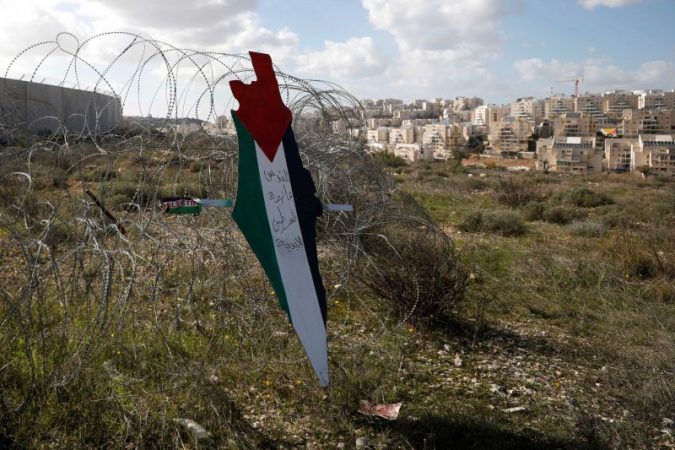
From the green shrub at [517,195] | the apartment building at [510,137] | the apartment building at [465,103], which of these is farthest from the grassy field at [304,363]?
the apartment building at [465,103]

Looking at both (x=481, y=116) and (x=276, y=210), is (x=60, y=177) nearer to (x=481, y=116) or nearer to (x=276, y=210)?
(x=276, y=210)

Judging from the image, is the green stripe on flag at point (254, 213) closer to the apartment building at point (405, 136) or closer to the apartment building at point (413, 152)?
the apartment building at point (413, 152)

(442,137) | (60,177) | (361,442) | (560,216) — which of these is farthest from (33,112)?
(442,137)

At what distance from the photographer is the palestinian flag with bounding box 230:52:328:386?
2609 millimetres

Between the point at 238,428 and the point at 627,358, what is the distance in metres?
2.79

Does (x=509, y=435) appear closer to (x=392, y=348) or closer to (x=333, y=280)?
(x=392, y=348)

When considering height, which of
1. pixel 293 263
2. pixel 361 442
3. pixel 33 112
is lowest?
pixel 361 442

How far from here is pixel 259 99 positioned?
2.69 meters

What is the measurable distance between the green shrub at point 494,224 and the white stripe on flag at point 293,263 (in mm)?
6749

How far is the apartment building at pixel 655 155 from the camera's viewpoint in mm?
38938

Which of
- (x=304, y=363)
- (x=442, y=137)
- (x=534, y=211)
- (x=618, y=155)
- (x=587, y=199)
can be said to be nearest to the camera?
(x=304, y=363)

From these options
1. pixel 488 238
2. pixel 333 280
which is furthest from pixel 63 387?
pixel 488 238

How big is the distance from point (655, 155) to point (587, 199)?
33.0 meters

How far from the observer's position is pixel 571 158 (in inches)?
1735
